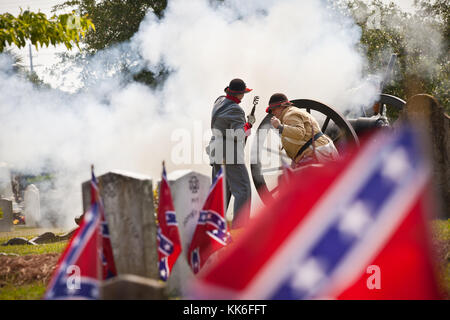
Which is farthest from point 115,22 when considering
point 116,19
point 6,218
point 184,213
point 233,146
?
point 184,213

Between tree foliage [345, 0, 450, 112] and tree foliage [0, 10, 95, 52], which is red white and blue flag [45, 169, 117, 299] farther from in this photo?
tree foliage [345, 0, 450, 112]

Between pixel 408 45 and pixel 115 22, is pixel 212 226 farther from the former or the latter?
pixel 115 22

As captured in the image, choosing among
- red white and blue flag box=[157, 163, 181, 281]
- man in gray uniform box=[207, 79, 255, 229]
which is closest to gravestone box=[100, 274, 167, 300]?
red white and blue flag box=[157, 163, 181, 281]

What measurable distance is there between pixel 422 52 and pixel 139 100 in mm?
9083

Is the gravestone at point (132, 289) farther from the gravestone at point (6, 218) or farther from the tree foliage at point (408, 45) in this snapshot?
the tree foliage at point (408, 45)

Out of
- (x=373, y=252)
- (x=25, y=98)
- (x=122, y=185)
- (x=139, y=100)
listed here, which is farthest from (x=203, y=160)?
(x=373, y=252)

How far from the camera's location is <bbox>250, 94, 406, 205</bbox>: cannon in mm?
6516

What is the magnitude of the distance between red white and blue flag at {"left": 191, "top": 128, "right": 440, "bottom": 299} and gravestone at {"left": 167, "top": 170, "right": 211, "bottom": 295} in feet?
7.02

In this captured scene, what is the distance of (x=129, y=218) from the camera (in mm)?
4125

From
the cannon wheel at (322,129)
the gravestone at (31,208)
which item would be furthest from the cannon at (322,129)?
the gravestone at (31,208)

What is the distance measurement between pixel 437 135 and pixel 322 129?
130 cm

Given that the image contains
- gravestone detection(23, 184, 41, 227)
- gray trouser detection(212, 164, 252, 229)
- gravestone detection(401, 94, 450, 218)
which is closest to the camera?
gravestone detection(401, 94, 450, 218)

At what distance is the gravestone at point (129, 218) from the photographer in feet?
13.4

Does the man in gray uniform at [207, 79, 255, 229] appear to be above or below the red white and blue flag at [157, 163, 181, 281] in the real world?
above
